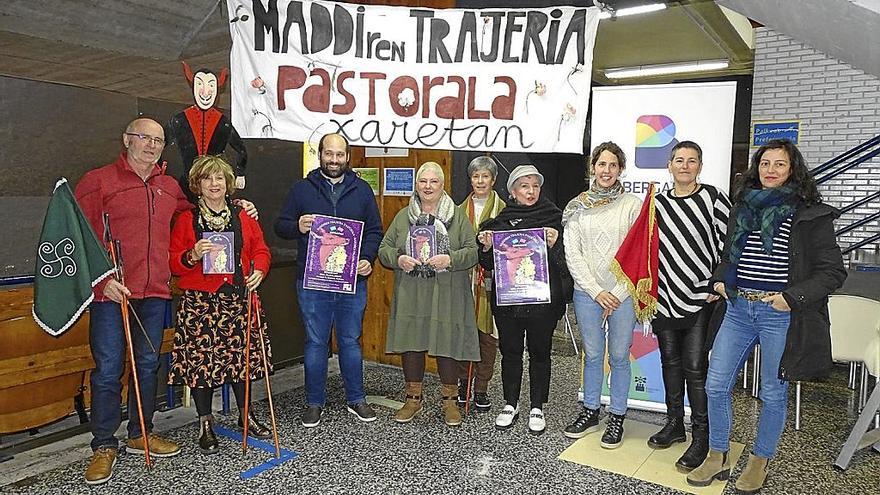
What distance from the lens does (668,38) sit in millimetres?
9891

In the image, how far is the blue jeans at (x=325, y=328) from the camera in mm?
3582

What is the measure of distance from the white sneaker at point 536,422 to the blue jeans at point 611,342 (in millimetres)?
345

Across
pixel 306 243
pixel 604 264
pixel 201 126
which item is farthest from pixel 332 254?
pixel 604 264

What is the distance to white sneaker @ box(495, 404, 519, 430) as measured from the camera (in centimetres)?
361

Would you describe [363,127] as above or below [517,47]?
below

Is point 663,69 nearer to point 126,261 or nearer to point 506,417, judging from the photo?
point 506,417

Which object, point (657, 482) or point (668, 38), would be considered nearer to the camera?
point (657, 482)

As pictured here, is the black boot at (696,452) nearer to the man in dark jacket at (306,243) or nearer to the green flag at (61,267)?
the man in dark jacket at (306,243)

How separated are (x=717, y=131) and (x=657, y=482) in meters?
1.97

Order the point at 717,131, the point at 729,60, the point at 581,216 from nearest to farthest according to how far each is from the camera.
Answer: the point at 581,216
the point at 717,131
the point at 729,60

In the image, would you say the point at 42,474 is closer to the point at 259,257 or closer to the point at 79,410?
the point at 79,410

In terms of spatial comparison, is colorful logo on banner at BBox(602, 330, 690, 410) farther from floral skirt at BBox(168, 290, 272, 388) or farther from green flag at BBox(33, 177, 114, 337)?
green flag at BBox(33, 177, 114, 337)

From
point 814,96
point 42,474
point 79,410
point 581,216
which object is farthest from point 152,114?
point 814,96

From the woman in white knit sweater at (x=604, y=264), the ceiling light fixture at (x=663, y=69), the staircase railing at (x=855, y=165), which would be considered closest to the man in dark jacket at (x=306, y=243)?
the woman in white knit sweater at (x=604, y=264)
